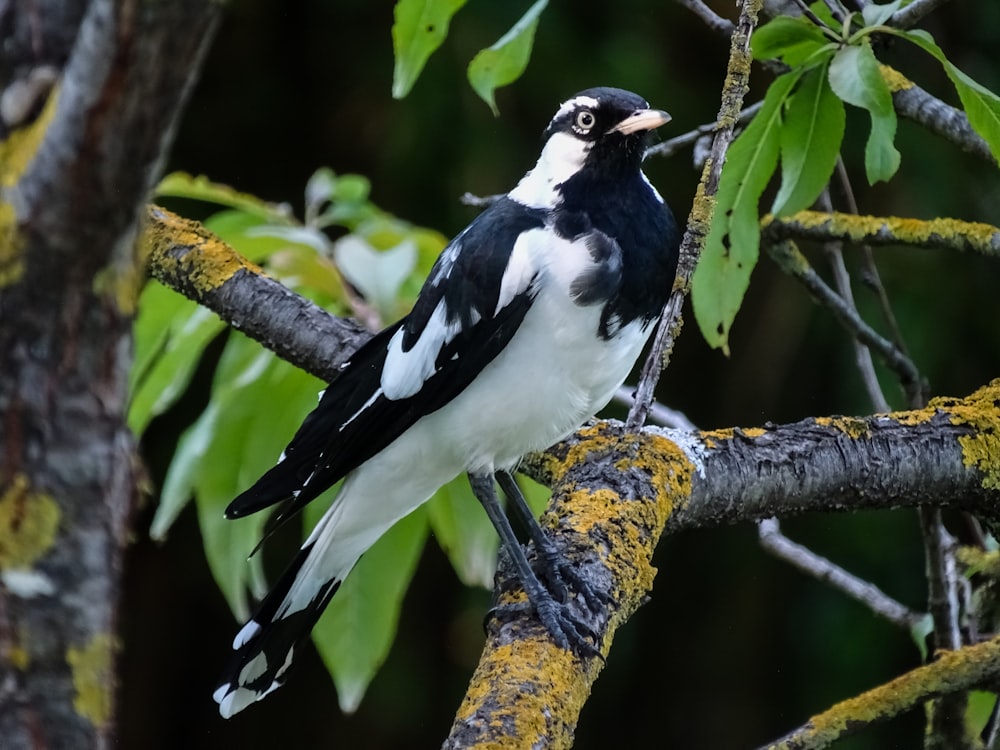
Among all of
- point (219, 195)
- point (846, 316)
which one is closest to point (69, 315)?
point (846, 316)

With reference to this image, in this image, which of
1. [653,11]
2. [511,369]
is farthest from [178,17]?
[653,11]

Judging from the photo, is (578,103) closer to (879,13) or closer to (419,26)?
(419,26)

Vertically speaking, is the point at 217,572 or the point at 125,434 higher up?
the point at 217,572

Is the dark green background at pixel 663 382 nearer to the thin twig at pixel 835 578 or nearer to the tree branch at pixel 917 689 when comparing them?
the thin twig at pixel 835 578

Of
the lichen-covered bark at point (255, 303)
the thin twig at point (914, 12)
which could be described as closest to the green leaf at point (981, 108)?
the thin twig at point (914, 12)

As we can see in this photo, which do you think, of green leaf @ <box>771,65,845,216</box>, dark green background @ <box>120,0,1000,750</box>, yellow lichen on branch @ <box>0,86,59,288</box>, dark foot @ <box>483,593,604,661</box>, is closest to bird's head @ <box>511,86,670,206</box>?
green leaf @ <box>771,65,845,216</box>

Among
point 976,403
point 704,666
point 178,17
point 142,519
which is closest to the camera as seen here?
point 178,17

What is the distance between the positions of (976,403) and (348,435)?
2.96 ft

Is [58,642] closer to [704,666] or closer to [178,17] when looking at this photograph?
[178,17]

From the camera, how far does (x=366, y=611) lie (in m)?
1.95

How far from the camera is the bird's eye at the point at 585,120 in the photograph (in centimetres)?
193

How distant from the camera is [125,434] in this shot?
0.63m

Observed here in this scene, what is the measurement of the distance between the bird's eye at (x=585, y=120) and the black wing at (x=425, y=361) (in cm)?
20

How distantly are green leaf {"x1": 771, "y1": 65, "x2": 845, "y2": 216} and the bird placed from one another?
0.31 meters
